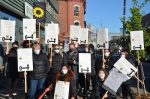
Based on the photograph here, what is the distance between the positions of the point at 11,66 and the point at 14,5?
941 centimetres

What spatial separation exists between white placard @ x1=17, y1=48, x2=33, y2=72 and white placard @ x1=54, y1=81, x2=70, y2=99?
6.25 ft

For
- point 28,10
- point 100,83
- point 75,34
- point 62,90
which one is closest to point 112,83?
point 100,83

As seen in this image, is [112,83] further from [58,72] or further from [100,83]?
[58,72]

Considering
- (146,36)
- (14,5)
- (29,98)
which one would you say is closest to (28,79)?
(29,98)

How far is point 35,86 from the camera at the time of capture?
13359mm

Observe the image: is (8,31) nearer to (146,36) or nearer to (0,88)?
(0,88)

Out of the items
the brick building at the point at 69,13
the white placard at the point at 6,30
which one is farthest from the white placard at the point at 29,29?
the brick building at the point at 69,13

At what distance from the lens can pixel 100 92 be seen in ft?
38.4

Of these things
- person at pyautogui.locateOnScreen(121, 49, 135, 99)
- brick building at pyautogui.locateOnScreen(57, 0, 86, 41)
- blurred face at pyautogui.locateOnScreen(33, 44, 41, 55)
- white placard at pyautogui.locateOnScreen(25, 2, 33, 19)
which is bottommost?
person at pyautogui.locateOnScreen(121, 49, 135, 99)

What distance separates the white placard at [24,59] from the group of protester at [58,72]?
451 mm

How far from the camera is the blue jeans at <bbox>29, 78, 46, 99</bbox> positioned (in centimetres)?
1324

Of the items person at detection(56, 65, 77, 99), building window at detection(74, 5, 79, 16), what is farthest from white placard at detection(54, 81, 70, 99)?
building window at detection(74, 5, 79, 16)

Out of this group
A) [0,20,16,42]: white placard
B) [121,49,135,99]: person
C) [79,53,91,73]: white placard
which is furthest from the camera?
[121,49,135,99]: person

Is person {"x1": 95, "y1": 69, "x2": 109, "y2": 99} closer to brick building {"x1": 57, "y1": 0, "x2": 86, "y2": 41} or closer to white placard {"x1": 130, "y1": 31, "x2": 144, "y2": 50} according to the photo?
white placard {"x1": 130, "y1": 31, "x2": 144, "y2": 50}
